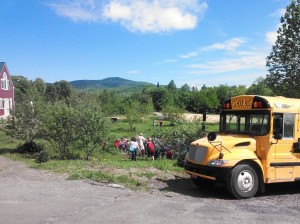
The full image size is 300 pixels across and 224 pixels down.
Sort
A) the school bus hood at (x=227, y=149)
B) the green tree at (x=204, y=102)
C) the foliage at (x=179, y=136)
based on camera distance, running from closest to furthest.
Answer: the school bus hood at (x=227, y=149) < the foliage at (x=179, y=136) < the green tree at (x=204, y=102)

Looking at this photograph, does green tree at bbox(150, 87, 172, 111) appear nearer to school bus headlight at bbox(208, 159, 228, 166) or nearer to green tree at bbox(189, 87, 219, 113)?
green tree at bbox(189, 87, 219, 113)

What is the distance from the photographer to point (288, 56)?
97.7ft

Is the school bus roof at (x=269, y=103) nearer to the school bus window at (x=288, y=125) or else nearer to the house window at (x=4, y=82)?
the school bus window at (x=288, y=125)

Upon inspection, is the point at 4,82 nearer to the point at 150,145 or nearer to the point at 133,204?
the point at 150,145

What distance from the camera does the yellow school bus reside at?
29.9 feet

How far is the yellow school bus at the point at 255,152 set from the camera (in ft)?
29.9

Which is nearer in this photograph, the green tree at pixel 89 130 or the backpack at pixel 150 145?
the green tree at pixel 89 130

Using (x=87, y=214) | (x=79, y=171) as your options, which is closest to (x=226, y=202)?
(x=87, y=214)

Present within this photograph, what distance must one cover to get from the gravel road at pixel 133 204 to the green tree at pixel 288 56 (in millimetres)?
20330

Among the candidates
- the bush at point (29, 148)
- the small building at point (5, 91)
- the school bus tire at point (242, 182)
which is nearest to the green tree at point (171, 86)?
the small building at point (5, 91)

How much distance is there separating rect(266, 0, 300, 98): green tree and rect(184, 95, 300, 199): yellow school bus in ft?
67.7

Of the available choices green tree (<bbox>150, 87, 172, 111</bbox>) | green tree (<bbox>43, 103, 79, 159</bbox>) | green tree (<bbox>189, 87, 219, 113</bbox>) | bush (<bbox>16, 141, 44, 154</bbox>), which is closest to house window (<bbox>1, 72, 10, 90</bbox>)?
bush (<bbox>16, 141, 44, 154</bbox>)

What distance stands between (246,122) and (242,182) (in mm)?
1764

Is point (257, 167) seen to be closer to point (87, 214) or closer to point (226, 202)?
point (226, 202)
